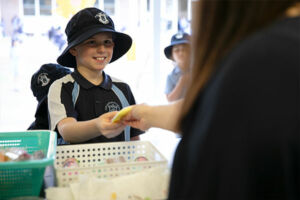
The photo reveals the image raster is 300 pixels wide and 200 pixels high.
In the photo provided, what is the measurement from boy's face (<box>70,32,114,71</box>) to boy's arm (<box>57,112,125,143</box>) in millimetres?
284

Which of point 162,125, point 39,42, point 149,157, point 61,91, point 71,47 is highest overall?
point 39,42

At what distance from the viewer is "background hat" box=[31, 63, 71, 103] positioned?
189cm

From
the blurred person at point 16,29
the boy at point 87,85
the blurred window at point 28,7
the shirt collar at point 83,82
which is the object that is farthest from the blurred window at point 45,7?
the shirt collar at point 83,82

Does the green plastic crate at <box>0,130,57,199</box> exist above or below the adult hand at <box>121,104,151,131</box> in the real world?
below

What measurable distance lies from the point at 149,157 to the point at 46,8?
3269 millimetres

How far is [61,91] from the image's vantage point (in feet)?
5.14

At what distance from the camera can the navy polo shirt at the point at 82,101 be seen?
1.53m

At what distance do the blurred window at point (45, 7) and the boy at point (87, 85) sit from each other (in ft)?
8.42

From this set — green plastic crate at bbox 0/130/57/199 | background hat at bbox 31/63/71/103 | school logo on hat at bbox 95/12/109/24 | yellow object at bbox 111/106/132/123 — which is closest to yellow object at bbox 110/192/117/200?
green plastic crate at bbox 0/130/57/199

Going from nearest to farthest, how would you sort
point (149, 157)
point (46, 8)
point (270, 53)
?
point (270, 53) < point (149, 157) < point (46, 8)

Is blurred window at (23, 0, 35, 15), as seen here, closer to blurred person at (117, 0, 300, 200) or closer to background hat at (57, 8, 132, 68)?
background hat at (57, 8, 132, 68)

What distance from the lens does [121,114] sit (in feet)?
3.93

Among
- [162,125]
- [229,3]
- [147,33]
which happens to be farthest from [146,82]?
[229,3]

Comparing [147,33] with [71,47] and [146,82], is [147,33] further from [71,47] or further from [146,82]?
[71,47]
